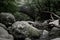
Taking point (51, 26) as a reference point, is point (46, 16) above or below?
above

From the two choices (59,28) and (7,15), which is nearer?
(59,28)

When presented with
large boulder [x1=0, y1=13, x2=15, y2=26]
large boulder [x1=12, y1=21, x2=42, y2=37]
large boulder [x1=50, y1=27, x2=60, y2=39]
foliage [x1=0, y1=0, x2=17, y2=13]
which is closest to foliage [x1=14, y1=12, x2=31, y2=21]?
foliage [x1=0, y1=0, x2=17, y2=13]

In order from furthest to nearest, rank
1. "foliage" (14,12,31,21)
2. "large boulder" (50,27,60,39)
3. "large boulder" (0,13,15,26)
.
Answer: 1. "foliage" (14,12,31,21)
2. "large boulder" (0,13,15,26)
3. "large boulder" (50,27,60,39)

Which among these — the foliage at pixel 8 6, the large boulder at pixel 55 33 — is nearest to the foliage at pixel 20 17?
the foliage at pixel 8 6

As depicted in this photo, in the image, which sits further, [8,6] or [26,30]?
[8,6]

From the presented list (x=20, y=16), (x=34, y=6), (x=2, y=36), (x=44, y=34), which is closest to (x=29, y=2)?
(x=34, y=6)

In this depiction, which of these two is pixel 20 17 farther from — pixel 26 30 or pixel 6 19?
pixel 26 30

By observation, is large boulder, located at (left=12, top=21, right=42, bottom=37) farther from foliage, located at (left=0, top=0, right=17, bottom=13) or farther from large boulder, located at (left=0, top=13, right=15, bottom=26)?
foliage, located at (left=0, top=0, right=17, bottom=13)

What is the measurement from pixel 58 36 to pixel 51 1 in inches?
146

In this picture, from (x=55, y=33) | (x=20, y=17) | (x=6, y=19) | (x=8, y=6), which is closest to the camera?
(x=55, y=33)

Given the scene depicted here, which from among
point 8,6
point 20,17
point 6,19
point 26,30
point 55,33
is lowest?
point 55,33

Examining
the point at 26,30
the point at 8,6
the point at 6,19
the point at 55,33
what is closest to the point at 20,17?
the point at 8,6

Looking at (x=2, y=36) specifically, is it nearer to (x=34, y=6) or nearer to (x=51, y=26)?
(x=51, y=26)

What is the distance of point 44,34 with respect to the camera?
7910mm
